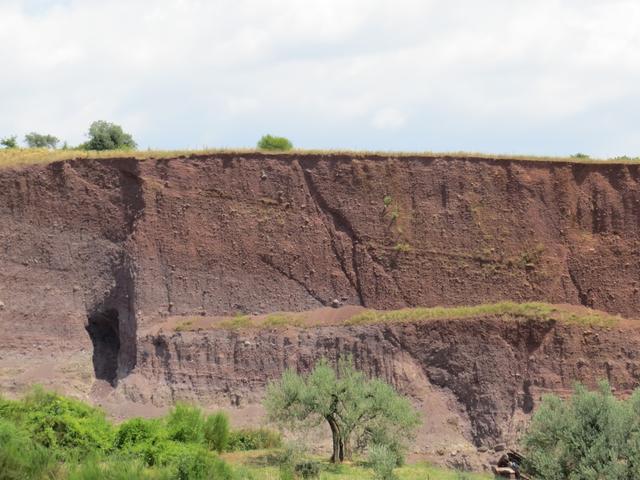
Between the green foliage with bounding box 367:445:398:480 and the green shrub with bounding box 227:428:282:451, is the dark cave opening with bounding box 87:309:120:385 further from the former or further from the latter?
the green foliage with bounding box 367:445:398:480

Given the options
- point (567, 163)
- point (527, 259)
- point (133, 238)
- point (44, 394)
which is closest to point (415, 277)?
point (527, 259)

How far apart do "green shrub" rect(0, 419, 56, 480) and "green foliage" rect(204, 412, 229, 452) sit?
8.49 meters

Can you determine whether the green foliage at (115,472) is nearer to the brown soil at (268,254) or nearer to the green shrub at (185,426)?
the green shrub at (185,426)

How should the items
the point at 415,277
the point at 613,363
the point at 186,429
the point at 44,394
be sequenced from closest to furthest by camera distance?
the point at 186,429
the point at 44,394
the point at 613,363
the point at 415,277

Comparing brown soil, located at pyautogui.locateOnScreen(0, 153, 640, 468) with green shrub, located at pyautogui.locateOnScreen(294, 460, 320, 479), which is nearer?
green shrub, located at pyautogui.locateOnScreen(294, 460, 320, 479)

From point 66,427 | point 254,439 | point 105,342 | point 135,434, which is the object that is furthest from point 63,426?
point 105,342

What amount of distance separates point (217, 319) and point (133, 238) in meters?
4.46

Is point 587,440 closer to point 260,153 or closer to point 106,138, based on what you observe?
point 260,153

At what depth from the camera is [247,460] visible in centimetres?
3825

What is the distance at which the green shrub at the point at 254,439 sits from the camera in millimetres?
41656

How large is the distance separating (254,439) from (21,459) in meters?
12.6

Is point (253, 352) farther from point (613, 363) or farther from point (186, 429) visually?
point (613, 363)

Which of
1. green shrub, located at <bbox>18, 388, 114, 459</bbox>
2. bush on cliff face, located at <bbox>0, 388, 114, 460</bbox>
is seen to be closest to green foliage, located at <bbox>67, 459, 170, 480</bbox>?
bush on cliff face, located at <bbox>0, 388, 114, 460</bbox>

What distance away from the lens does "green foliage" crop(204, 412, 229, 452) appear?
40.2 meters
